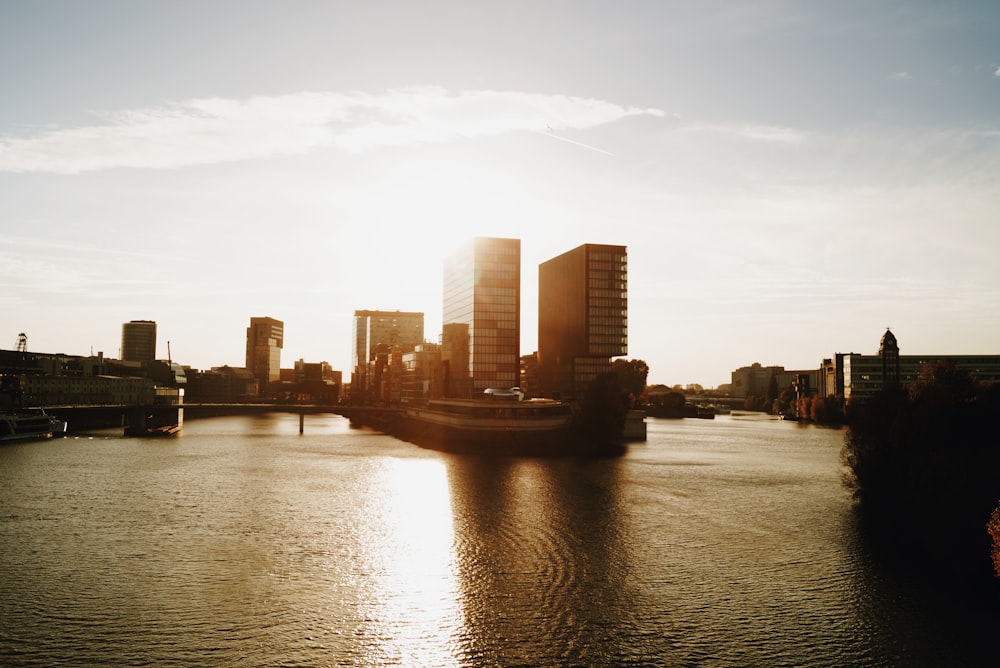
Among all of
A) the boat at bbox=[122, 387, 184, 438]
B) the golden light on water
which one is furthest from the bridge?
the golden light on water

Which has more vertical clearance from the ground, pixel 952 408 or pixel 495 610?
pixel 952 408

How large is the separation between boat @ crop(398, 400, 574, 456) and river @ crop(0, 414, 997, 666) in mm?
43978

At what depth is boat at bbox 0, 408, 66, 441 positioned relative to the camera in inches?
4862

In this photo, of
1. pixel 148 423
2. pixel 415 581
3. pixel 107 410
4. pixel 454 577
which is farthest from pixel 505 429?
pixel 107 410

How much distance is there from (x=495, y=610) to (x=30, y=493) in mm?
52319

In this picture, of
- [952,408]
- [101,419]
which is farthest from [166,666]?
[101,419]

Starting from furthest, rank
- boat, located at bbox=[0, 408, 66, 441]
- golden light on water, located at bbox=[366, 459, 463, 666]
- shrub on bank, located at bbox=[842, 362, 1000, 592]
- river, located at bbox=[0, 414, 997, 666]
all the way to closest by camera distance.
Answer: boat, located at bbox=[0, 408, 66, 441] → shrub on bank, located at bbox=[842, 362, 1000, 592] → golden light on water, located at bbox=[366, 459, 463, 666] → river, located at bbox=[0, 414, 997, 666]

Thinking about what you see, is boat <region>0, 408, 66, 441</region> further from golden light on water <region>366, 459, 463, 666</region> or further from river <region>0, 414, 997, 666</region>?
golden light on water <region>366, 459, 463, 666</region>

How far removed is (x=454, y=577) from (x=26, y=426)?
388ft

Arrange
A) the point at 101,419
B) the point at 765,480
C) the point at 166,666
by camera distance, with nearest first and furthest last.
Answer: the point at 166,666 → the point at 765,480 → the point at 101,419

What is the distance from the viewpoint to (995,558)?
1339 inches

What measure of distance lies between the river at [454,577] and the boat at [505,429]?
144 feet

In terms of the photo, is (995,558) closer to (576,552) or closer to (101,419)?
(576,552)

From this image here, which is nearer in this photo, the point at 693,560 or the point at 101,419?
the point at 693,560
